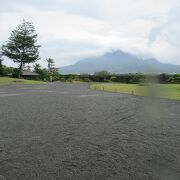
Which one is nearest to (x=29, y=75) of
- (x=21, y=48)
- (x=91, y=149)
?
(x=21, y=48)

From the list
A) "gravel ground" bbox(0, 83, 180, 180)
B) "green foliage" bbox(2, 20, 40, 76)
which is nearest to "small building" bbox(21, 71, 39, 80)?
"green foliage" bbox(2, 20, 40, 76)

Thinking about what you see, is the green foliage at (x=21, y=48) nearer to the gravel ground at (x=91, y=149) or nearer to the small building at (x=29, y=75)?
the small building at (x=29, y=75)

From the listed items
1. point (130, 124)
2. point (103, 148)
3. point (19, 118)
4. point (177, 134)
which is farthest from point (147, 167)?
point (19, 118)

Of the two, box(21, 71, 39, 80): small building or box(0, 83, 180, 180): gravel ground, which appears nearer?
box(0, 83, 180, 180): gravel ground

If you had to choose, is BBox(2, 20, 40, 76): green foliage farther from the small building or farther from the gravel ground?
the gravel ground

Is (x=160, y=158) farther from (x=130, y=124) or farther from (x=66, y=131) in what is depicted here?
(x=130, y=124)

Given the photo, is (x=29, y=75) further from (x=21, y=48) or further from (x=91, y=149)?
(x=91, y=149)

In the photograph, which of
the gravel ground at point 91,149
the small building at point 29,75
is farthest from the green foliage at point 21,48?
the gravel ground at point 91,149

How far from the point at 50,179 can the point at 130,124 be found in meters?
5.91

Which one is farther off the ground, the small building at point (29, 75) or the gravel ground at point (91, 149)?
the small building at point (29, 75)

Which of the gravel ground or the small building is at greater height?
the small building

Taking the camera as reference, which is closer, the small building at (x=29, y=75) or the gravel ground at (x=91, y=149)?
the gravel ground at (x=91, y=149)

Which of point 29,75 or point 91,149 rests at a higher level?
point 29,75

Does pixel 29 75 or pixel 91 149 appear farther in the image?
pixel 29 75
